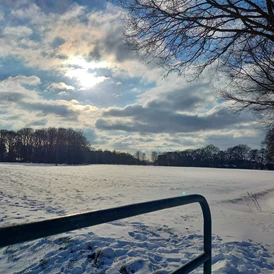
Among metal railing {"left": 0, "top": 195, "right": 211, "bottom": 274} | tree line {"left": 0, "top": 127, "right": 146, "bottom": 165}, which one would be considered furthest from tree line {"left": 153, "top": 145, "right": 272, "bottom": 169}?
metal railing {"left": 0, "top": 195, "right": 211, "bottom": 274}

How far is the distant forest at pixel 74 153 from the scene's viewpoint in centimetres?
9256

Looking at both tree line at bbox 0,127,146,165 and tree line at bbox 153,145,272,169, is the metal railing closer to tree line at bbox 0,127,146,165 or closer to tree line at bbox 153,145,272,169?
A: tree line at bbox 0,127,146,165

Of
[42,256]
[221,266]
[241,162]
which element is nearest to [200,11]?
[221,266]

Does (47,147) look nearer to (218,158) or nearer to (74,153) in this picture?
(74,153)

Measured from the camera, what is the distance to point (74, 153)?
93.6 meters

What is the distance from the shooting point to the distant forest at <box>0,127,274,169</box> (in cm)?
9256

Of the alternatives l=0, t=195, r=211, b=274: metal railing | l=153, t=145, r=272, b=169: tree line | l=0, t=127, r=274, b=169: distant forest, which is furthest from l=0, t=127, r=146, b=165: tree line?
l=0, t=195, r=211, b=274: metal railing

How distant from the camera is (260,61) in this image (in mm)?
7930

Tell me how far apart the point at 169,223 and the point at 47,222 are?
6.87 meters

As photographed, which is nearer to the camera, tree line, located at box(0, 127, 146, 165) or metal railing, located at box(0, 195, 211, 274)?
metal railing, located at box(0, 195, 211, 274)

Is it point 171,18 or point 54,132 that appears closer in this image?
point 171,18

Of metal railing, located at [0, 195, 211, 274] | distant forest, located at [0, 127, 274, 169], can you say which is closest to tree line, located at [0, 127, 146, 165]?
distant forest, located at [0, 127, 274, 169]

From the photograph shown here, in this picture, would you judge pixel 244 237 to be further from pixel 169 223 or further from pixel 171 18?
pixel 171 18

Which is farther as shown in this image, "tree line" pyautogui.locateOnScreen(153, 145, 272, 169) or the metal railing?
"tree line" pyautogui.locateOnScreen(153, 145, 272, 169)
